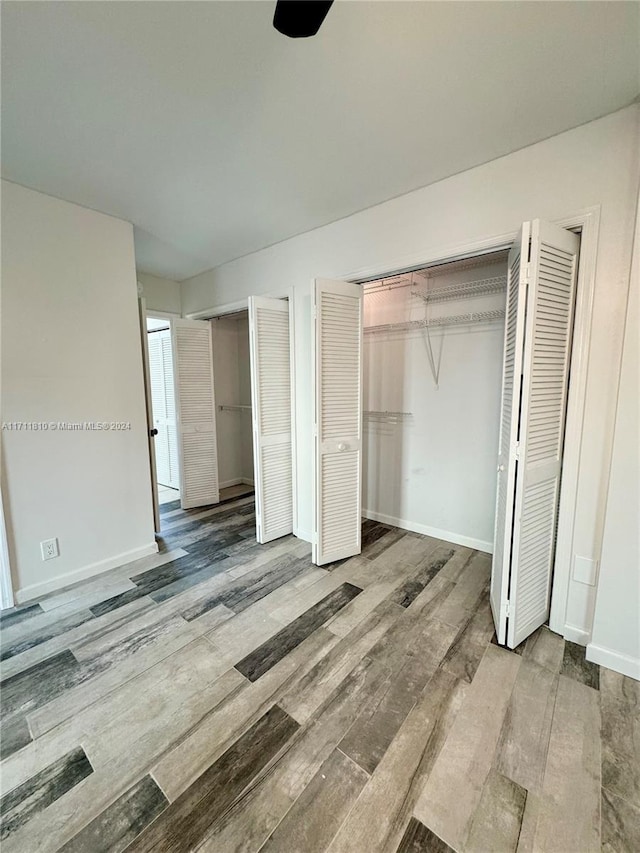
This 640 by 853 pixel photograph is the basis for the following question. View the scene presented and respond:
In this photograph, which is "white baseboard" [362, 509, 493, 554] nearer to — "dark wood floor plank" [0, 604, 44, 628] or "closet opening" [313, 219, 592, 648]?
"closet opening" [313, 219, 592, 648]

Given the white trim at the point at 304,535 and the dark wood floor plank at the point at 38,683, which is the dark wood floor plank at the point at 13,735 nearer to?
the dark wood floor plank at the point at 38,683

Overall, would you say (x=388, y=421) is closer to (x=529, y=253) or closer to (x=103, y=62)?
Answer: (x=529, y=253)

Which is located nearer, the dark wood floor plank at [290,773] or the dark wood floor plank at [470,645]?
the dark wood floor plank at [290,773]

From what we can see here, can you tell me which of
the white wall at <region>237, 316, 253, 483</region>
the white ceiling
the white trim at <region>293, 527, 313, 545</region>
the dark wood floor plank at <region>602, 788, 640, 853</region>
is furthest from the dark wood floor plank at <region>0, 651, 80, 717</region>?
the white wall at <region>237, 316, 253, 483</region>

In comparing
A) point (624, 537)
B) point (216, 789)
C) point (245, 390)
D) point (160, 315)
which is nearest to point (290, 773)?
point (216, 789)

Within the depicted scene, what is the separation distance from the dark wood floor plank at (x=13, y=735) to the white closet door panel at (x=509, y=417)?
2246mm

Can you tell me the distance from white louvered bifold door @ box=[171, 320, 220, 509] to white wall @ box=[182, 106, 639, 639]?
2147mm

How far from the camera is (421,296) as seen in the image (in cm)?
299

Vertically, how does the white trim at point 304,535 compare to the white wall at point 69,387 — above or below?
below

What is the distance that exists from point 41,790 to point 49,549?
1.53 metres

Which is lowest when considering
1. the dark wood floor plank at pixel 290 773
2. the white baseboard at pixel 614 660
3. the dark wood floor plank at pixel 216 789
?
the dark wood floor plank at pixel 216 789

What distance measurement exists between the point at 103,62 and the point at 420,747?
9.67ft

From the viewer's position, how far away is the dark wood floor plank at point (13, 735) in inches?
53.3

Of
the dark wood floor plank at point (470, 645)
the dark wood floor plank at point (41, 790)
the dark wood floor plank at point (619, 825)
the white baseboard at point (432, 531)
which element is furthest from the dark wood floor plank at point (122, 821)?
the white baseboard at point (432, 531)
